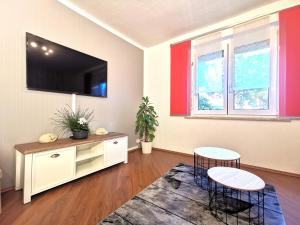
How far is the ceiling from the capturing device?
2.26m

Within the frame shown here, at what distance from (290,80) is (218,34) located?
142 centimetres

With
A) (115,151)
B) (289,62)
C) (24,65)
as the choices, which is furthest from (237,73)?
(24,65)

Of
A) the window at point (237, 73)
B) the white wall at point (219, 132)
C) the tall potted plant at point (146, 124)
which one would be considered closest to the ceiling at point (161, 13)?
the white wall at point (219, 132)

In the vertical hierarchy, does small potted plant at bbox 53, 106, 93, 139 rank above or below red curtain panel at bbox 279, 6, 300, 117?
below

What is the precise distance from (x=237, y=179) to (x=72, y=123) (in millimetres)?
2077

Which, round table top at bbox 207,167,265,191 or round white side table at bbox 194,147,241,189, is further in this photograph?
round white side table at bbox 194,147,241,189

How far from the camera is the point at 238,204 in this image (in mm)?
1475

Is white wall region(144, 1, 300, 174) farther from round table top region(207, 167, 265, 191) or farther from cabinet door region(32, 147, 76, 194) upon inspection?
cabinet door region(32, 147, 76, 194)

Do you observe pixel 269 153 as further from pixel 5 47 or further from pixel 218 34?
pixel 5 47

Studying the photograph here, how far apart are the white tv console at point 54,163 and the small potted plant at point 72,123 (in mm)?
178

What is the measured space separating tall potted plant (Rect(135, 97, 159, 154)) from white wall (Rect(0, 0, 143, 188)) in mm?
654

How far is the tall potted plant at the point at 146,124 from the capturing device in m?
3.29

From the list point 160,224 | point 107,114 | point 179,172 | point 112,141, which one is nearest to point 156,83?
point 107,114

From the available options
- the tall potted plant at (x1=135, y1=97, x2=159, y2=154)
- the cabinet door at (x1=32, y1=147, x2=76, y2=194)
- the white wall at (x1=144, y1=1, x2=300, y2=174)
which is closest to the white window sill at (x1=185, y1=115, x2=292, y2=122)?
the white wall at (x1=144, y1=1, x2=300, y2=174)
